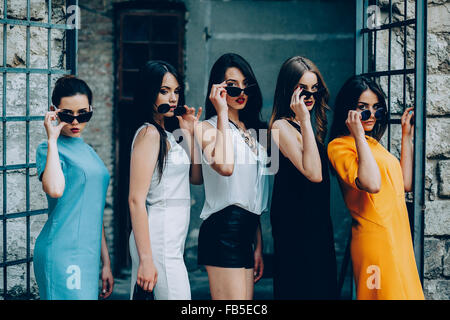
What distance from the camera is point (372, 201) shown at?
314 cm

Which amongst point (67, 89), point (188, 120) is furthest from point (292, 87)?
point (67, 89)

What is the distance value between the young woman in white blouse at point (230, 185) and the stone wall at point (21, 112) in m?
1.62

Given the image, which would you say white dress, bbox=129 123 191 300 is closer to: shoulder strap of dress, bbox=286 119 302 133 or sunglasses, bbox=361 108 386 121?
shoulder strap of dress, bbox=286 119 302 133

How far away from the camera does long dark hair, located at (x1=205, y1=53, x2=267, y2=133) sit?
10.9 feet

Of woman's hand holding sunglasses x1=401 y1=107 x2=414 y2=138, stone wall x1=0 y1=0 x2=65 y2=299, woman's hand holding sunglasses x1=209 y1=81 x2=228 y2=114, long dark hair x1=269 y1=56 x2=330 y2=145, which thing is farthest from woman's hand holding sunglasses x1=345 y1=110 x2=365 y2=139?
stone wall x1=0 y1=0 x2=65 y2=299

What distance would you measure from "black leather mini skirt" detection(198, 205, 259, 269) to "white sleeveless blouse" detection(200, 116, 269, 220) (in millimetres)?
45

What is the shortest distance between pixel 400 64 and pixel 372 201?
1.60 meters

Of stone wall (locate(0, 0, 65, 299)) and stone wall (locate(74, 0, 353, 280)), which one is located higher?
stone wall (locate(74, 0, 353, 280))

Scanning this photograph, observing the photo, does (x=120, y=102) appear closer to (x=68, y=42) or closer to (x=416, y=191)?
(x=68, y=42)

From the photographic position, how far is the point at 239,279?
319 centimetres

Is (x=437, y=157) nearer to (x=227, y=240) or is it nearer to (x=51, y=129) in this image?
(x=227, y=240)

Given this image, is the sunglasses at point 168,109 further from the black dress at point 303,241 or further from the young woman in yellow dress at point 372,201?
the young woman in yellow dress at point 372,201

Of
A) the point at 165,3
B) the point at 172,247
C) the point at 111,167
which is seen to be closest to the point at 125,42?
the point at 165,3

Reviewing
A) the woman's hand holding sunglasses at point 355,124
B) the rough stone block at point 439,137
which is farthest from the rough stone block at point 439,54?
the woman's hand holding sunglasses at point 355,124
